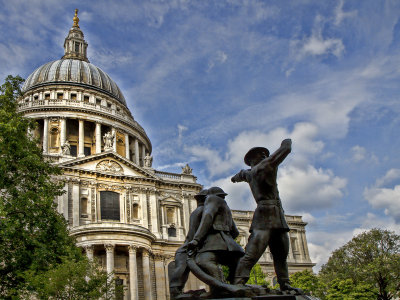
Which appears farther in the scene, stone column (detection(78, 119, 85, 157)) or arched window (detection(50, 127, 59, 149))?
arched window (detection(50, 127, 59, 149))

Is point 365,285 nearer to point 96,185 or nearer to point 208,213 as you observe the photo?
point 96,185

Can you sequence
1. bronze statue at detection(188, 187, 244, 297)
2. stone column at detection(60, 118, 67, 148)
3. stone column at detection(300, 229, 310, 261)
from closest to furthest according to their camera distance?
bronze statue at detection(188, 187, 244, 297) < stone column at detection(60, 118, 67, 148) < stone column at detection(300, 229, 310, 261)

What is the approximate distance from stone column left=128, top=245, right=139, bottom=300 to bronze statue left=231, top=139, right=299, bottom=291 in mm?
28786

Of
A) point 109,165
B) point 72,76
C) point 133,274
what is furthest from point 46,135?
point 133,274

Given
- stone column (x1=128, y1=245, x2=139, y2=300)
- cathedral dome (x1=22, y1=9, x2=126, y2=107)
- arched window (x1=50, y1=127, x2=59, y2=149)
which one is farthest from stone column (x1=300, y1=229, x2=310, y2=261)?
arched window (x1=50, y1=127, x2=59, y2=149)

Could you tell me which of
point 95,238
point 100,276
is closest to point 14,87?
point 100,276

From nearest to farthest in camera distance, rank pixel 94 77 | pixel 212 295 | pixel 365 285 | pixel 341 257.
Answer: pixel 212 295, pixel 365 285, pixel 341 257, pixel 94 77

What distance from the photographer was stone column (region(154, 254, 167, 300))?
126ft

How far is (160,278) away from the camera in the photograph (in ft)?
130

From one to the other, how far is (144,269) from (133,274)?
2.28m

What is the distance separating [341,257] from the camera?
40.7 m

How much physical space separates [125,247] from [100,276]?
1387 cm

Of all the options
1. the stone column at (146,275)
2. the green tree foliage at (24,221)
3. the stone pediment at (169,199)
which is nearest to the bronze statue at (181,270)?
the green tree foliage at (24,221)

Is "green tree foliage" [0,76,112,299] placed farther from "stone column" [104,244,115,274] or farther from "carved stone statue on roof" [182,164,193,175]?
"carved stone statue on roof" [182,164,193,175]
